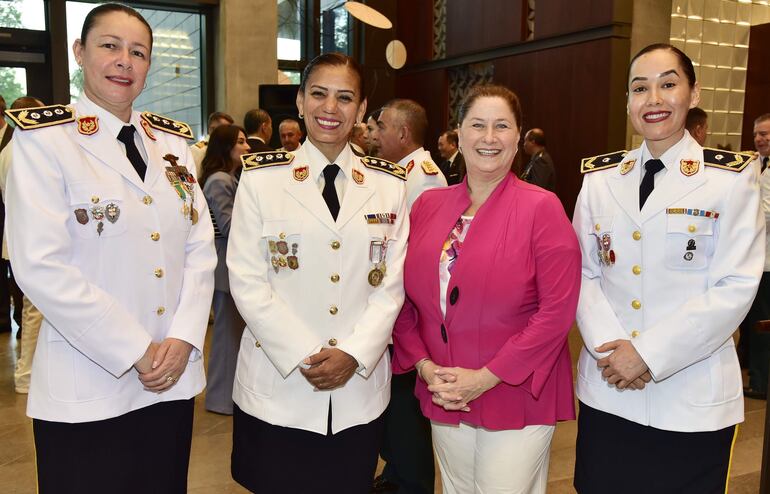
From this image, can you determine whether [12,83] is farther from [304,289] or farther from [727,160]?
[727,160]

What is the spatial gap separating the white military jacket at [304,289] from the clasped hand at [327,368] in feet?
0.09

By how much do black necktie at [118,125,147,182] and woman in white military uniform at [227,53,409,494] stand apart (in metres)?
0.30

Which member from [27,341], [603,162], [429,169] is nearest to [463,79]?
[429,169]

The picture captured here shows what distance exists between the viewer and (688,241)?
1870 millimetres

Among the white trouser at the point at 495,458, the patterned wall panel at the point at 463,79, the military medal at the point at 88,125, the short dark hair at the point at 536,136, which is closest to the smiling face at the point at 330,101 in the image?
the military medal at the point at 88,125

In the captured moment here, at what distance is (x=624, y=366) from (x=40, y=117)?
1714mm

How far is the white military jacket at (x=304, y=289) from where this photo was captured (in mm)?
1943

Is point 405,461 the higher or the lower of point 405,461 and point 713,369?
the lower

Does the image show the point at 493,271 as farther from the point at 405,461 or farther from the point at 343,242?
the point at 405,461

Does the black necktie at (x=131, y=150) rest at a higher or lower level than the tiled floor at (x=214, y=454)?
higher

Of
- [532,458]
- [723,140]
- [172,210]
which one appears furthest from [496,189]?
[723,140]

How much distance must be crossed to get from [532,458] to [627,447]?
0.29m

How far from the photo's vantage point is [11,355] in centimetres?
507

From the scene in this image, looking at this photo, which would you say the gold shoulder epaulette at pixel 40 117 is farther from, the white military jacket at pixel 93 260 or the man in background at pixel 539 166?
the man in background at pixel 539 166
